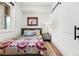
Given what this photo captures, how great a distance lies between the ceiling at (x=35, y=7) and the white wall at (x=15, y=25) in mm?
94

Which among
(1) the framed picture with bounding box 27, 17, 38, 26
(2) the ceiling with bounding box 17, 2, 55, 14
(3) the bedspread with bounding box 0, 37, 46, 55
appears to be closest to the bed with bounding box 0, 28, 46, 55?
(3) the bedspread with bounding box 0, 37, 46, 55

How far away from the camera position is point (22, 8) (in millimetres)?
2004

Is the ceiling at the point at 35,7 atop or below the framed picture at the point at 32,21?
atop

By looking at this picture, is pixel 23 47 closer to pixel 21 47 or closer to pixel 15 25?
pixel 21 47

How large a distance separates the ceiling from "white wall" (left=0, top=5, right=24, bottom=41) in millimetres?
94

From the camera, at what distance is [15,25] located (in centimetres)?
212

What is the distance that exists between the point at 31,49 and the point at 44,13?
2.04 ft

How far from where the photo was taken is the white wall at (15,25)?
6.68ft

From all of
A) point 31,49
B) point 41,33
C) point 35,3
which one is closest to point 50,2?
point 35,3

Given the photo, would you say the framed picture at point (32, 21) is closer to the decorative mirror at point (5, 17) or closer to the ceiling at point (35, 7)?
the ceiling at point (35, 7)

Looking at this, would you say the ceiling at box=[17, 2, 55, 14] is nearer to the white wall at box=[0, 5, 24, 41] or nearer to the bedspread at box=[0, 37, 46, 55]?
the white wall at box=[0, 5, 24, 41]

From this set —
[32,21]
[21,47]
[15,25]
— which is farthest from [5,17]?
[21,47]

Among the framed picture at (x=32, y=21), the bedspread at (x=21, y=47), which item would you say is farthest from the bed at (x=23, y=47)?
the framed picture at (x=32, y=21)

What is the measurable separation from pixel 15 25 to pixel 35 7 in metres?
0.45
